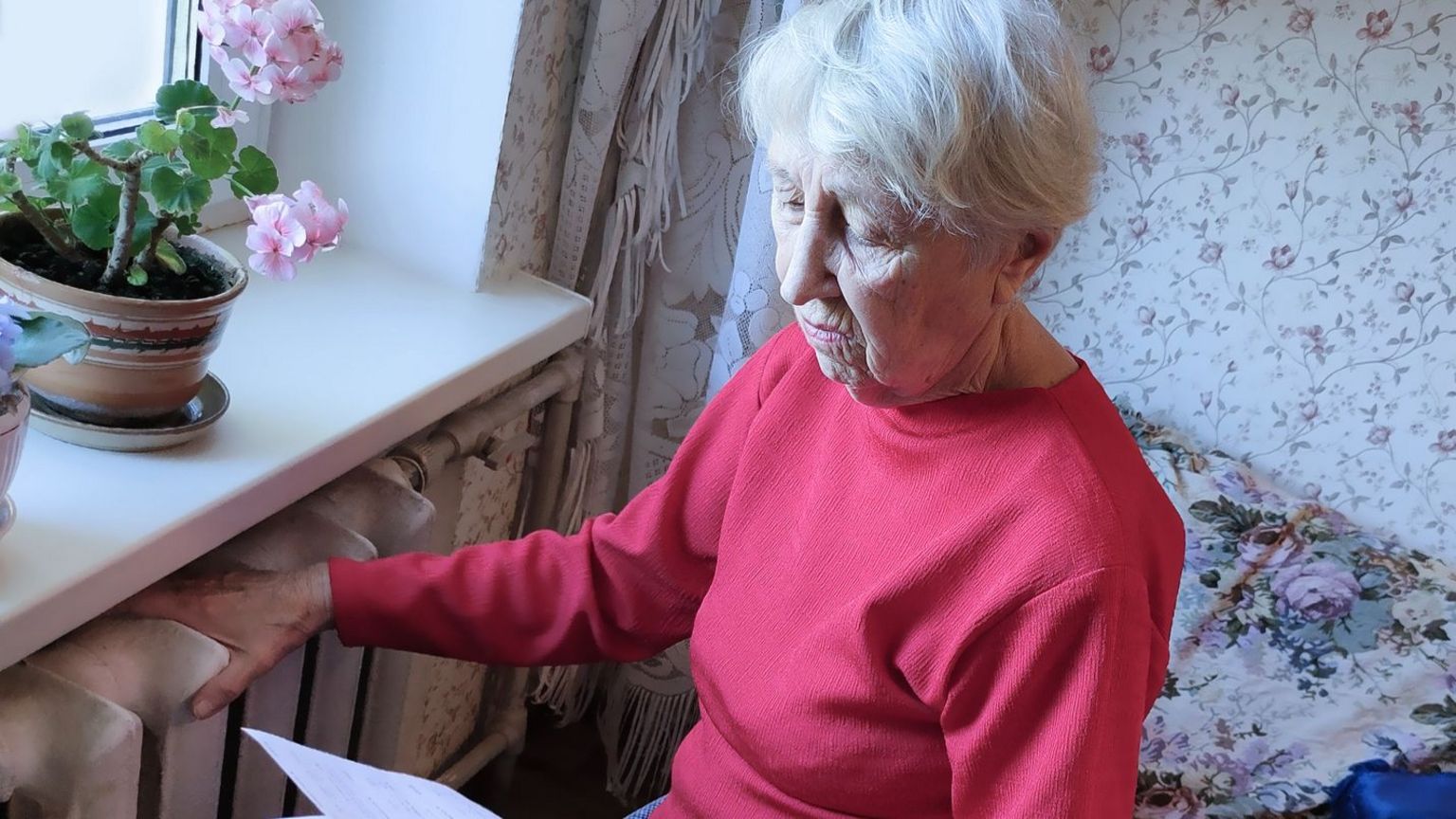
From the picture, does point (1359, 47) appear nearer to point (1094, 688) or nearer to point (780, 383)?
point (780, 383)

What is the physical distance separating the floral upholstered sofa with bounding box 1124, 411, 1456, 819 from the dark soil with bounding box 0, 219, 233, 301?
3.68 feet

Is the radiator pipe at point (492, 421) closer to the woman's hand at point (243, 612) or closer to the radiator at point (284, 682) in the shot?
the radiator at point (284, 682)

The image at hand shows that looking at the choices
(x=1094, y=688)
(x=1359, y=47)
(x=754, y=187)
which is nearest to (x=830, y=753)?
(x=1094, y=688)

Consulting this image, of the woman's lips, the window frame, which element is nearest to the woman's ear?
the woman's lips

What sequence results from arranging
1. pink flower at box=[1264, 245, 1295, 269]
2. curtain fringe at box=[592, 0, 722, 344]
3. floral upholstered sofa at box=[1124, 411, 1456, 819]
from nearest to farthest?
curtain fringe at box=[592, 0, 722, 344] → floral upholstered sofa at box=[1124, 411, 1456, 819] → pink flower at box=[1264, 245, 1295, 269]

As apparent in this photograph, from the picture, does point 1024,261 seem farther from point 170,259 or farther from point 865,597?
point 170,259

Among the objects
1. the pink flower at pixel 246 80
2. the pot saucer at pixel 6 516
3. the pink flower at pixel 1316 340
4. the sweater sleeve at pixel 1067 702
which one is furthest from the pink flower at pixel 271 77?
the pink flower at pixel 1316 340

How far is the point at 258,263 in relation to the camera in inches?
36.7

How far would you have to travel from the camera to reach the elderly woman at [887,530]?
837 millimetres

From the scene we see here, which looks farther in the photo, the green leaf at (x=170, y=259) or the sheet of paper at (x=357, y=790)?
the green leaf at (x=170, y=259)

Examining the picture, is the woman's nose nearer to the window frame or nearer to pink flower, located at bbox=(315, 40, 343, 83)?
pink flower, located at bbox=(315, 40, 343, 83)

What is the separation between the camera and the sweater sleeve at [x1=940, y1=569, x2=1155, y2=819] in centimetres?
84

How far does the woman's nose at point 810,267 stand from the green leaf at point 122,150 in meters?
0.46

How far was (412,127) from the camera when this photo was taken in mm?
1342
